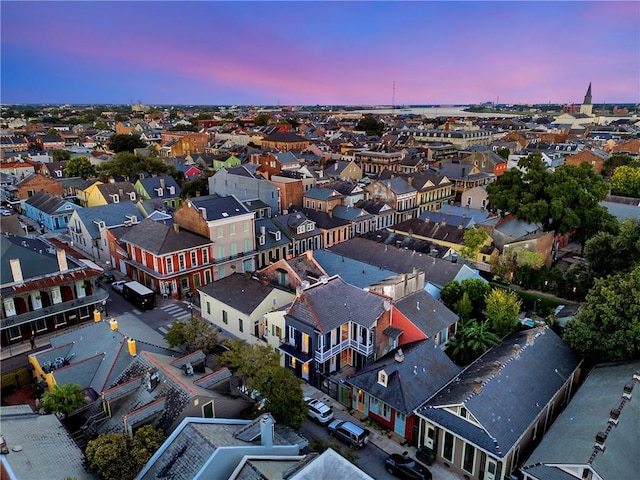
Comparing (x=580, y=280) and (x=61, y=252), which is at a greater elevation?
(x=61, y=252)

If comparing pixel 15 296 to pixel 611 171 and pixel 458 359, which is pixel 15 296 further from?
pixel 611 171

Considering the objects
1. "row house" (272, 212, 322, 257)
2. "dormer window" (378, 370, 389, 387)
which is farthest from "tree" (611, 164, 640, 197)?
"dormer window" (378, 370, 389, 387)

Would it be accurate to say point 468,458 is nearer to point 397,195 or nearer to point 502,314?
point 502,314

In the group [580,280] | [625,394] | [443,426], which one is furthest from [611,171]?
[443,426]

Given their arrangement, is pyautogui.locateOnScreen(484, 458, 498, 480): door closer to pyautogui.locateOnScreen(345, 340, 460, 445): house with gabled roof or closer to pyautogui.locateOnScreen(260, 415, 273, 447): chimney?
pyautogui.locateOnScreen(345, 340, 460, 445): house with gabled roof

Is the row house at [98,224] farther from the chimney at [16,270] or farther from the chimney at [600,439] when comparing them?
the chimney at [600,439]

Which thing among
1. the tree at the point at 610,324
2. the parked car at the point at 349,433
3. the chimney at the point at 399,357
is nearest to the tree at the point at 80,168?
the parked car at the point at 349,433
